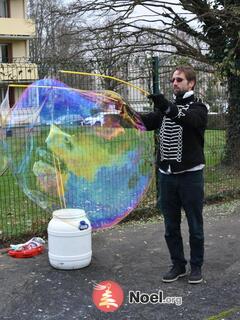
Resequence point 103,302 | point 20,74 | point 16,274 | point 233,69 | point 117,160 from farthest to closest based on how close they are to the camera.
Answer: point 233,69, point 20,74, point 117,160, point 16,274, point 103,302

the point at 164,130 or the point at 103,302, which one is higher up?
the point at 164,130

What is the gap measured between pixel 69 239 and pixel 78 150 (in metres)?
1.02

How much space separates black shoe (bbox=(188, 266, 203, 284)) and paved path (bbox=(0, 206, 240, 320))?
0.22ft

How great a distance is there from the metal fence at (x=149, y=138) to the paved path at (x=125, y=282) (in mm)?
829

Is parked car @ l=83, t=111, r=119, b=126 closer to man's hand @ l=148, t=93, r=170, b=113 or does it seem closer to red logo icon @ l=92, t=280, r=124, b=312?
man's hand @ l=148, t=93, r=170, b=113

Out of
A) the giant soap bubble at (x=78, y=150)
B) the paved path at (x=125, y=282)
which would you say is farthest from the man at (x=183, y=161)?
→ the giant soap bubble at (x=78, y=150)

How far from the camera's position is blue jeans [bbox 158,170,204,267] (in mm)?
4986

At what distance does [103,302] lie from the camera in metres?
4.71

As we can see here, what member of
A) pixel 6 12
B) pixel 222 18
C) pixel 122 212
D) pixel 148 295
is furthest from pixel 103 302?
pixel 6 12

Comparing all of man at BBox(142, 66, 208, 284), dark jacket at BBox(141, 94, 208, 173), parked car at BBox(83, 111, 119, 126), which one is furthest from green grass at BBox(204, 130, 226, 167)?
dark jacket at BBox(141, 94, 208, 173)

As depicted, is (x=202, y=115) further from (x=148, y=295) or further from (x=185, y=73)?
(x=148, y=295)

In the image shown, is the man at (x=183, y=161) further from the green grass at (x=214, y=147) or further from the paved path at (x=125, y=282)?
the green grass at (x=214, y=147)

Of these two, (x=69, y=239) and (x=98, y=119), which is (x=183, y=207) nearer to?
(x=69, y=239)

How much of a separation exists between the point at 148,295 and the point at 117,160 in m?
1.78
